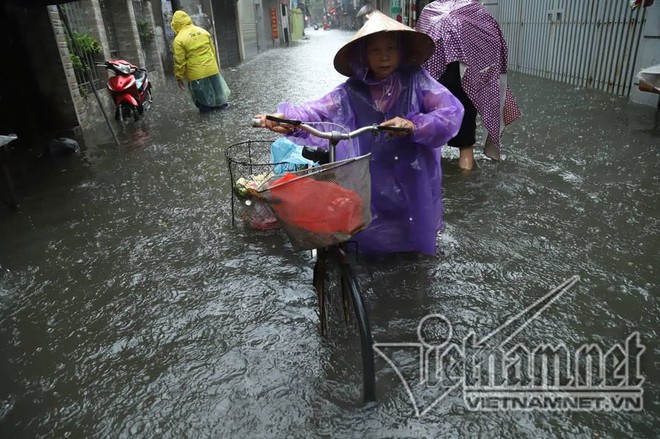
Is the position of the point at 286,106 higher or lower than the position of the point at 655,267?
higher

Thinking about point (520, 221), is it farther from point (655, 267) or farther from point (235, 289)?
point (235, 289)

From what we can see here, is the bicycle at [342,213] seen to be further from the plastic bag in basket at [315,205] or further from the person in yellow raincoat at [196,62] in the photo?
the person in yellow raincoat at [196,62]

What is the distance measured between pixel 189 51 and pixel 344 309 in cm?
762

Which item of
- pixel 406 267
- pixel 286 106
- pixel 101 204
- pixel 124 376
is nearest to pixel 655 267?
pixel 406 267

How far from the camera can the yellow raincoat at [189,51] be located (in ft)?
28.8

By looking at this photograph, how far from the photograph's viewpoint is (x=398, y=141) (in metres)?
3.00

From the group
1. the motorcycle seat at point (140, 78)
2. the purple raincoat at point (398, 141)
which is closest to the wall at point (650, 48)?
the purple raincoat at point (398, 141)

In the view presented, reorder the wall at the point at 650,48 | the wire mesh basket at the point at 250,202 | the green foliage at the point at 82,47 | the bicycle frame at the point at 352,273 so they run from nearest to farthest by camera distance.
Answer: the bicycle frame at the point at 352,273 → the wire mesh basket at the point at 250,202 → the wall at the point at 650,48 → the green foliage at the point at 82,47

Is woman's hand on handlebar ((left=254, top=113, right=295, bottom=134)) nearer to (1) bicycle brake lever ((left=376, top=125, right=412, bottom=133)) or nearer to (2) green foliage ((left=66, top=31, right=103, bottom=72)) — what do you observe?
(1) bicycle brake lever ((left=376, top=125, right=412, bottom=133))

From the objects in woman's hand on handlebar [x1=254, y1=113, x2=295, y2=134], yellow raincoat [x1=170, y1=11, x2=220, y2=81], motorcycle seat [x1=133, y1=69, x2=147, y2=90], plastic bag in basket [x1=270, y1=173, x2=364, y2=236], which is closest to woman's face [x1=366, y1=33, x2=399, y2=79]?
woman's hand on handlebar [x1=254, y1=113, x2=295, y2=134]

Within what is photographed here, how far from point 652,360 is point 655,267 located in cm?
105

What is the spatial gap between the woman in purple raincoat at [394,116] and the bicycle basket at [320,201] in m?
0.64

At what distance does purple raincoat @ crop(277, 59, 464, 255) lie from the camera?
2.81m

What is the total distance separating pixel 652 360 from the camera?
8.10 feet
